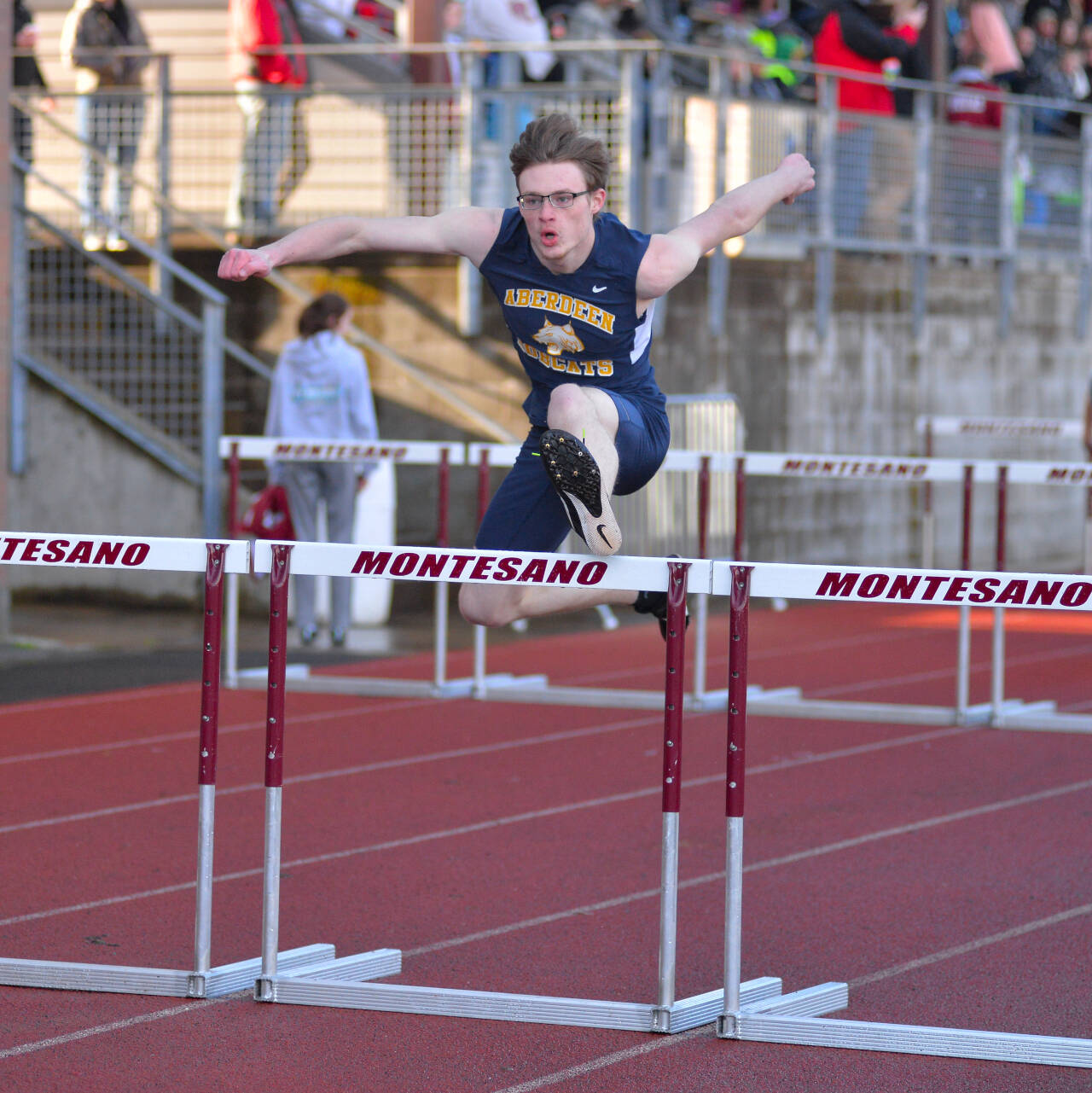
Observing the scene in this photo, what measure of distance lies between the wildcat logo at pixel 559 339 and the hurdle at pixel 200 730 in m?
1.07

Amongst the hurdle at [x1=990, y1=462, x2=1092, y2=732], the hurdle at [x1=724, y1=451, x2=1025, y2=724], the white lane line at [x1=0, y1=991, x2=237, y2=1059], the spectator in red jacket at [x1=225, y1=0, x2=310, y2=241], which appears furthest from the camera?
the spectator in red jacket at [x1=225, y1=0, x2=310, y2=241]

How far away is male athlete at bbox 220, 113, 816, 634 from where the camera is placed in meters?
5.11

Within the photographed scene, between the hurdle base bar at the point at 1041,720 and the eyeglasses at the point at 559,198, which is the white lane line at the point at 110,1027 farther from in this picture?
the hurdle base bar at the point at 1041,720

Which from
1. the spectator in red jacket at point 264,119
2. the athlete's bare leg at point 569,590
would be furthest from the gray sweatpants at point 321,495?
the athlete's bare leg at point 569,590

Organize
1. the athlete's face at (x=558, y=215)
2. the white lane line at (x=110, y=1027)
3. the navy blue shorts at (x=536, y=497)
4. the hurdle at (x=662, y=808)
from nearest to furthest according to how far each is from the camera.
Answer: the white lane line at (x=110, y=1027) < the hurdle at (x=662, y=808) < the athlete's face at (x=558, y=215) < the navy blue shorts at (x=536, y=497)

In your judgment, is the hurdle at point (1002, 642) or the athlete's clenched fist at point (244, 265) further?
the hurdle at point (1002, 642)

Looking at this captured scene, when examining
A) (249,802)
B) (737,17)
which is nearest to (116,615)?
(249,802)

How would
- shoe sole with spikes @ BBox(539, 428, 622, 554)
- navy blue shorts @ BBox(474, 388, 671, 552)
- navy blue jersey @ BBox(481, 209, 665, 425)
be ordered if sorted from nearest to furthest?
shoe sole with spikes @ BBox(539, 428, 622, 554) → navy blue jersey @ BBox(481, 209, 665, 425) → navy blue shorts @ BBox(474, 388, 671, 552)

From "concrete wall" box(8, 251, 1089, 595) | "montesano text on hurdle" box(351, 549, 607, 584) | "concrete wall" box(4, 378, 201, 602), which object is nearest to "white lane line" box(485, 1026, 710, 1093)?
"montesano text on hurdle" box(351, 549, 607, 584)

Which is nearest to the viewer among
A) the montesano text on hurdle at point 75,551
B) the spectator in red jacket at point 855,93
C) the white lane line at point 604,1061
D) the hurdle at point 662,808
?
the white lane line at point 604,1061

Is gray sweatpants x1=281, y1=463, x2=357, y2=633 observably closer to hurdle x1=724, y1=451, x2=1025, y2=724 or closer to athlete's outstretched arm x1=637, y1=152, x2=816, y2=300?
hurdle x1=724, y1=451, x2=1025, y2=724

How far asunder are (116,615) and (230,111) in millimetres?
4067

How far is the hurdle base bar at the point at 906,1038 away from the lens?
4.47 meters

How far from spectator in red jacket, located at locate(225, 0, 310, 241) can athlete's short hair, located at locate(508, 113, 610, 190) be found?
9.47 m
